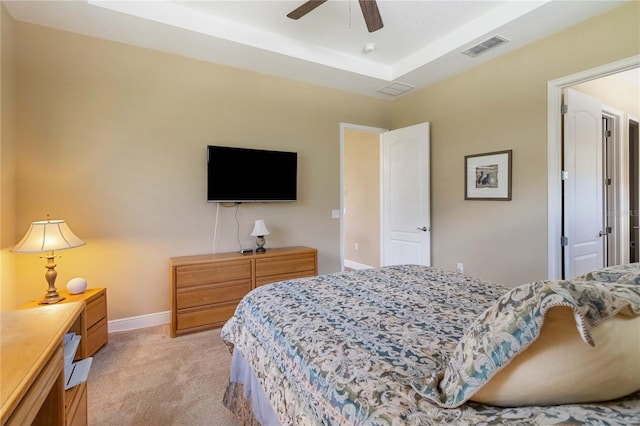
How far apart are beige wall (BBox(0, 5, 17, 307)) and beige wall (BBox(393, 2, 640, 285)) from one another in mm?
4293

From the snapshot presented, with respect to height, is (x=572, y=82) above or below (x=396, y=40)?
below

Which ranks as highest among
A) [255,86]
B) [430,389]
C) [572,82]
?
[255,86]

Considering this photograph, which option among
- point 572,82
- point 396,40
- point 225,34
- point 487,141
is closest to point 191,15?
point 225,34

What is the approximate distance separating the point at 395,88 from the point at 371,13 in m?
2.08

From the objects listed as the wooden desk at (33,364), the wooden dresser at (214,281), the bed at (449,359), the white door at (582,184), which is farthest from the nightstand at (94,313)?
the white door at (582,184)

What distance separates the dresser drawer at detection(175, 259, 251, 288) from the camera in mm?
2723

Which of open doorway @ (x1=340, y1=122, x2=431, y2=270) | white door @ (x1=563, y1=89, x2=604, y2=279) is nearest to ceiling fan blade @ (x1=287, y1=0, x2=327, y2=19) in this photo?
open doorway @ (x1=340, y1=122, x2=431, y2=270)

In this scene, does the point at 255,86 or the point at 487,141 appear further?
the point at 255,86

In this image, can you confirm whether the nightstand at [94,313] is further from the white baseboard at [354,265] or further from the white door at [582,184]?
the white door at [582,184]

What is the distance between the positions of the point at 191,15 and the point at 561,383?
3.44 m

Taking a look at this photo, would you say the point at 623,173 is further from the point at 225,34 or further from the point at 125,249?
the point at 125,249

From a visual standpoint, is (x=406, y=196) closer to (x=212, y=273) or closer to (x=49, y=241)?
(x=212, y=273)

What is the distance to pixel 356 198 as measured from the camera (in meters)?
5.52

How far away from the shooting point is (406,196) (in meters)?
4.03
